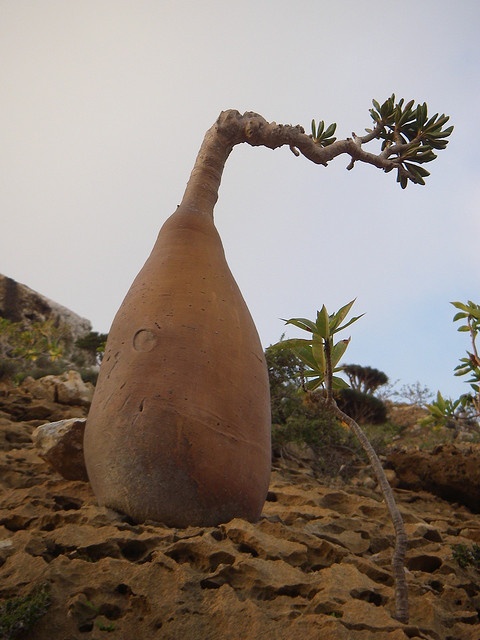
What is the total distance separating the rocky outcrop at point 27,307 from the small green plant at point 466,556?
14.0 m

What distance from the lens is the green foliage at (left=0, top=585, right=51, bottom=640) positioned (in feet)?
5.09

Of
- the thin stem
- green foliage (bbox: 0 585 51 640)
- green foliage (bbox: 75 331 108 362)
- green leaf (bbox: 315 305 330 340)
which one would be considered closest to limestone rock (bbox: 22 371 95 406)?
green leaf (bbox: 315 305 330 340)

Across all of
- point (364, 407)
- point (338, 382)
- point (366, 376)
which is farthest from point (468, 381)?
point (366, 376)

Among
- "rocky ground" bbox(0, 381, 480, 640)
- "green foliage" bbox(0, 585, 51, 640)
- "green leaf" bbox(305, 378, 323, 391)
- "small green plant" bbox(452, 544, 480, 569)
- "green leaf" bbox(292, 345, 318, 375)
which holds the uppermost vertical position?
"green leaf" bbox(292, 345, 318, 375)

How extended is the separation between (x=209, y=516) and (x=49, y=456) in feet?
4.08

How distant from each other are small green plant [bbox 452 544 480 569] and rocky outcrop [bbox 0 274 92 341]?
14.0 m

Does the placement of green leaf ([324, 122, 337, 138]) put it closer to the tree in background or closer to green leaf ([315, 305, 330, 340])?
green leaf ([315, 305, 330, 340])

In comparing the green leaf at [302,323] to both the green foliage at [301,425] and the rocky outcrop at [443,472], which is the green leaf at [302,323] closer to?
the rocky outcrop at [443,472]

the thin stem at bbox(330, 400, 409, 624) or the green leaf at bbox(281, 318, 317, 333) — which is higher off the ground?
the green leaf at bbox(281, 318, 317, 333)

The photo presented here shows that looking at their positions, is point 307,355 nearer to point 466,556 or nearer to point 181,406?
point 181,406

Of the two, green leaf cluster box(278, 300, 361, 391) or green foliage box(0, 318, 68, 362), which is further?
green foliage box(0, 318, 68, 362)

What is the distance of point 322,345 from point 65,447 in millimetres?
1633

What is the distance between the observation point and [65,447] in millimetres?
3236

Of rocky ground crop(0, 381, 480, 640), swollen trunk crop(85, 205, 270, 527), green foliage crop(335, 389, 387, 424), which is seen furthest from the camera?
green foliage crop(335, 389, 387, 424)
